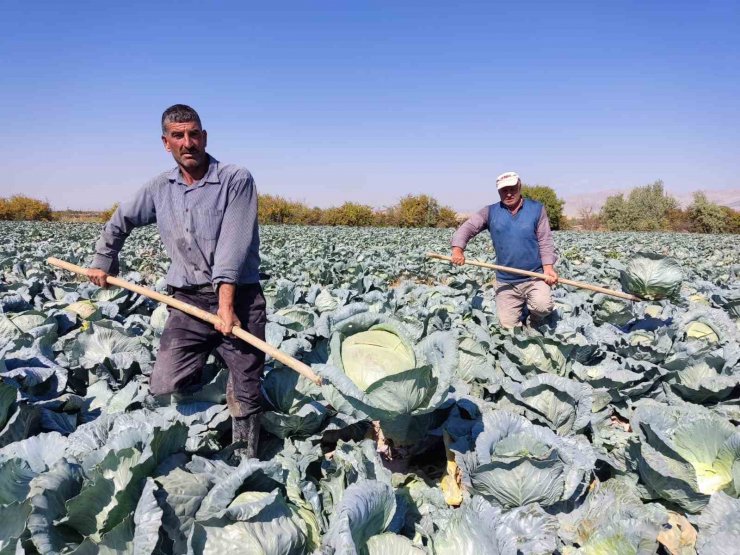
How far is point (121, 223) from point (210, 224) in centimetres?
77

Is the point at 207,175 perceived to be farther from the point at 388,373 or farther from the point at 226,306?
the point at 388,373

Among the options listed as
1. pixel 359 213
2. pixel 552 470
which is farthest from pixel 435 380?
pixel 359 213

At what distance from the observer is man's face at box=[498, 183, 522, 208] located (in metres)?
4.99

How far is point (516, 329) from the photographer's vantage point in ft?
15.4

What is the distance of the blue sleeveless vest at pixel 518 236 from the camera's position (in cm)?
512

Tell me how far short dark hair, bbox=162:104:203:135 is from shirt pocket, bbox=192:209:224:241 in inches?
19.5

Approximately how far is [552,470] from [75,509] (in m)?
2.16

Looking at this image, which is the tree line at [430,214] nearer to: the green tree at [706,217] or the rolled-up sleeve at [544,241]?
the green tree at [706,217]

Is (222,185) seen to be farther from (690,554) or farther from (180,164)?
(690,554)

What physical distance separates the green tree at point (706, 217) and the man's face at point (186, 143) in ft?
189

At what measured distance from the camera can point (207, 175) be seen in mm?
2844

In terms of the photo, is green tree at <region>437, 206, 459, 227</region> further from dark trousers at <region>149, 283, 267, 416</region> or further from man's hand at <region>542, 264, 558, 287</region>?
dark trousers at <region>149, 283, 267, 416</region>

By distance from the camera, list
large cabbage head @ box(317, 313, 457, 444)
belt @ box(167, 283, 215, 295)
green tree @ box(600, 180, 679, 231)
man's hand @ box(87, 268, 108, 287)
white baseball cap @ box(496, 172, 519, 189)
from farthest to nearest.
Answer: green tree @ box(600, 180, 679, 231), white baseball cap @ box(496, 172, 519, 189), man's hand @ box(87, 268, 108, 287), belt @ box(167, 283, 215, 295), large cabbage head @ box(317, 313, 457, 444)

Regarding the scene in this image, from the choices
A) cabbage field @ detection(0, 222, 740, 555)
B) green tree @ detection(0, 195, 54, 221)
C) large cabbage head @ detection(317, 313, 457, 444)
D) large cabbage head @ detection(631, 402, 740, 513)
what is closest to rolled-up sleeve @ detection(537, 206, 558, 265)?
cabbage field @ detection(0, 222, 740, 555)
